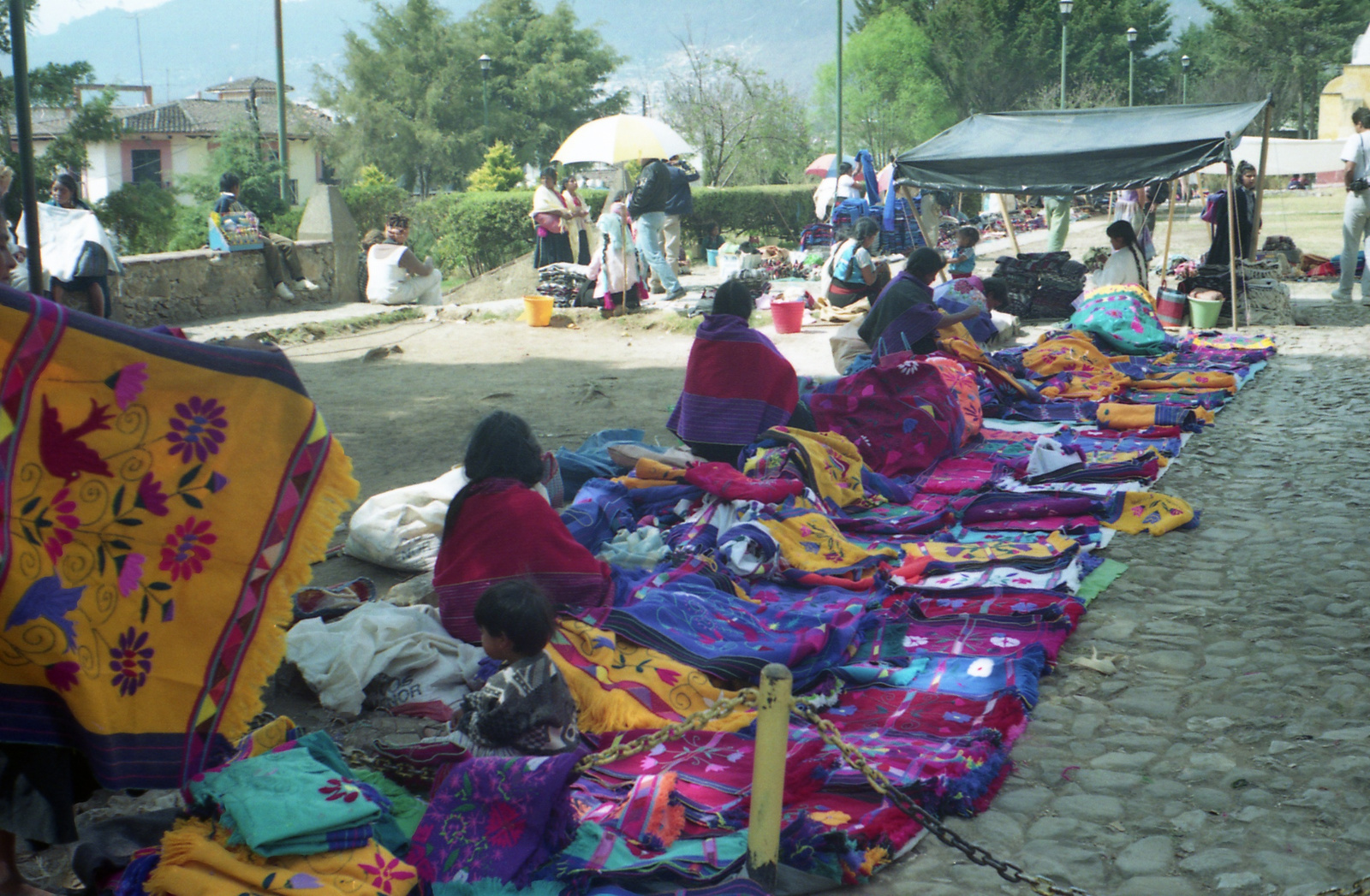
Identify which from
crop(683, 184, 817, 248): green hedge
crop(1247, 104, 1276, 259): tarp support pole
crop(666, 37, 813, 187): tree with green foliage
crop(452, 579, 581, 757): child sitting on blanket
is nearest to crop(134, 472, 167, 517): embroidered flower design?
crop(452, 579, 581, 757): child sitting on blanket

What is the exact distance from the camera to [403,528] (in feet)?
16.5

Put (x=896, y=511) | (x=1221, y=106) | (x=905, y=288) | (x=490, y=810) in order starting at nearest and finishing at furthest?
(x=490, y=810), (x=896, y=511), (x=905, y=288), (x=1221, y=106)

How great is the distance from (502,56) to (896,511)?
50.2 metres

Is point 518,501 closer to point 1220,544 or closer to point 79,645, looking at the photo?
point 79,645

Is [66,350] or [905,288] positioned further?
[905,288]

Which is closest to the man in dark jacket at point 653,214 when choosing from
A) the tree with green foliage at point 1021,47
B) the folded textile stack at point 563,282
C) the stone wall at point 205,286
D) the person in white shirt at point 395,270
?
the folded textile stack at point 563,282

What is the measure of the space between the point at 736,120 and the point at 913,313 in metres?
25.1

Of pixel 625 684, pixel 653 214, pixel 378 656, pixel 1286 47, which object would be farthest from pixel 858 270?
pixel 1286 47

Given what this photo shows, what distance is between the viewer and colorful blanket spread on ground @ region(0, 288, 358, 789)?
7.85 feet

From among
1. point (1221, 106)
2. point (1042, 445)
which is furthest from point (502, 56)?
point (1042, 445)

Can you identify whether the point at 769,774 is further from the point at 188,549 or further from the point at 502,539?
the point at 502,539

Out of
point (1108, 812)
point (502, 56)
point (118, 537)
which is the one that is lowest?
point (1108, 812)

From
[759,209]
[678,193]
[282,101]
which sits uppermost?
[282,101]

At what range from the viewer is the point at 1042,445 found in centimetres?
642
